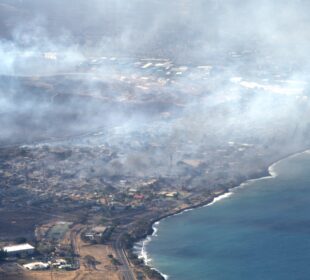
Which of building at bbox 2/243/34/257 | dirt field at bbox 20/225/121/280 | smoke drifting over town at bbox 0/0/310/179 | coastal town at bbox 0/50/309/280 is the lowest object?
dirt field at bbox 20/225/121/280

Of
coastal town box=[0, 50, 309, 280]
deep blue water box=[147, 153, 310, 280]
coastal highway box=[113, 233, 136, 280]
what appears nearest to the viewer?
coastal highway box=[113, 233, 136, 280]

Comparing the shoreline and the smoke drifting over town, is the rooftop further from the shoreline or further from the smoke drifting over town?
the smoke drifting over town

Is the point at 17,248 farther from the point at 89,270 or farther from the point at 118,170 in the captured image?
the point at 118,170

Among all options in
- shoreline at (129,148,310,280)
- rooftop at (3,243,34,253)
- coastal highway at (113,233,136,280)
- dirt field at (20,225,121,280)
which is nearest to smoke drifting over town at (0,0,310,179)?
shoreline at (129,148,310,280)

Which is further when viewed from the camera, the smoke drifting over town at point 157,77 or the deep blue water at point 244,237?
the smoke drifting over town at point 157,77

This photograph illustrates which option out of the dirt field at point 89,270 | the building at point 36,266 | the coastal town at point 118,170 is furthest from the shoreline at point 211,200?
the building at point 36,266

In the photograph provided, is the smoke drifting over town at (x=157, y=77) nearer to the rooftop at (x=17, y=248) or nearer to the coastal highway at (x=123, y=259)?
the coastal highway at (x=123, y=259)
